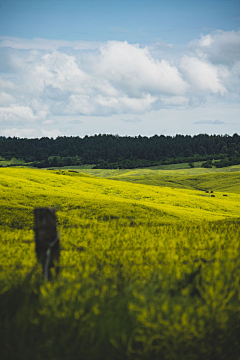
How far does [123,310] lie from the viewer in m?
6.01

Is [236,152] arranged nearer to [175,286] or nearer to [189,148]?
[189,148]

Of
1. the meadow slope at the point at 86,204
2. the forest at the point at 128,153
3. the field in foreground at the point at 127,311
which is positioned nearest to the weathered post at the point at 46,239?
the field in foreground at the point at 127,311

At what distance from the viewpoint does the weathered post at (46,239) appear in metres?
6.62

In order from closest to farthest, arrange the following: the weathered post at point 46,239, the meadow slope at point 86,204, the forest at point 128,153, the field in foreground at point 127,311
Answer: the field in foreground at point 127,311 → the weathered post at point 46,239 → the meadow slope at point 86,204 → the forest at point 128,153

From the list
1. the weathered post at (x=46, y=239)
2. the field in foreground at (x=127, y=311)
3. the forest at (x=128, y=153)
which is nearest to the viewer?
the field in foreground at (x=127, y=311)

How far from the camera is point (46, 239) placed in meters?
6.85

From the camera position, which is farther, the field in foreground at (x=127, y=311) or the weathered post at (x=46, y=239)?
the weathered post at (x=46, y=239)

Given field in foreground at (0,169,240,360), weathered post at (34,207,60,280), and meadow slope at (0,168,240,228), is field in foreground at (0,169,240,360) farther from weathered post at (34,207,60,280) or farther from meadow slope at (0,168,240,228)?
meadow slope at (0,168,240,228)

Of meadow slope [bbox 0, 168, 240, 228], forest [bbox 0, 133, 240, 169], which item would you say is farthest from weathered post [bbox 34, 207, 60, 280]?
forest [bbox 0, 133, 240, 169]

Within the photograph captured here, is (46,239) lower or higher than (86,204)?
higher

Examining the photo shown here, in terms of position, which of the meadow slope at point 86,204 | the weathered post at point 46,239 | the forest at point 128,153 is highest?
the forest at point 128,153

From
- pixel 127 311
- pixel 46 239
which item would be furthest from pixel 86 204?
pixel 127 311

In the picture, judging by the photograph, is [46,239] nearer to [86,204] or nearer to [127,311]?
[127,311]

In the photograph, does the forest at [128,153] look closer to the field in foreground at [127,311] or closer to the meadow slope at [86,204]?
the meadow slope at [86,204]
